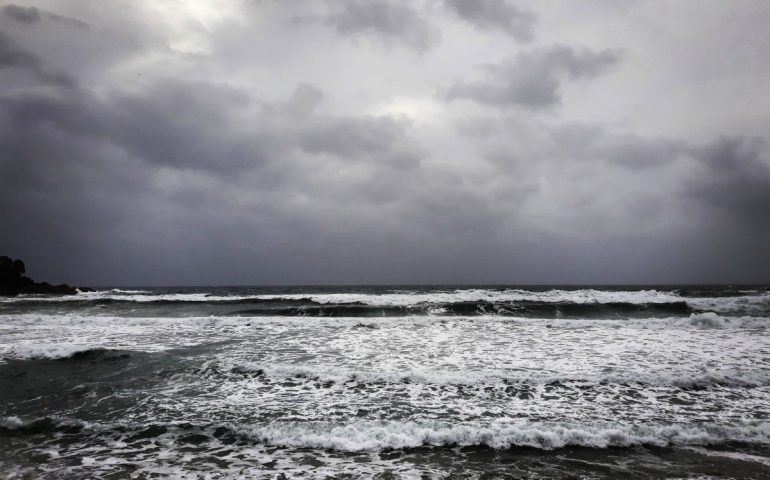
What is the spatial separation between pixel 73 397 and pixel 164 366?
2241mm

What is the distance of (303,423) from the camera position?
19.6ft

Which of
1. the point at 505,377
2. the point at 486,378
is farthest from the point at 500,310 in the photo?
the point at 486,378

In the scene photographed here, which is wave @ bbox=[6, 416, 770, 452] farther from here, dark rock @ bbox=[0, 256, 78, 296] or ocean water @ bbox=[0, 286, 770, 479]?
dark rock @ bbox=[0, 256, 78, 296]

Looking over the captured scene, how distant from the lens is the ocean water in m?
4.84

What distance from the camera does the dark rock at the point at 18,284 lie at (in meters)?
42.9

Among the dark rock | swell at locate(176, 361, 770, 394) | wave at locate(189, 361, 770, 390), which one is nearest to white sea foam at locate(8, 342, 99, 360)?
swell at locate(176, 361, 770, 394)

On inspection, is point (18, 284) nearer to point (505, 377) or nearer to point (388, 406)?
point (388, 406)

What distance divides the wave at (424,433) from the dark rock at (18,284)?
50.1m

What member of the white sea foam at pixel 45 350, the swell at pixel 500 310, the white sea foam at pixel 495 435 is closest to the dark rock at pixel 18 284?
the swell at pixel 500 310

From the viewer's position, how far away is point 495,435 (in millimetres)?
5508

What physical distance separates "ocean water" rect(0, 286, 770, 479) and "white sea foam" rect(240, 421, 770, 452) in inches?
1.0

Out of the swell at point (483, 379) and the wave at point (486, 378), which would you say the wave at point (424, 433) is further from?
the wave at point (486, 378)

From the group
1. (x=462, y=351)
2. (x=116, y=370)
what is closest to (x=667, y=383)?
(x=462, y=351)

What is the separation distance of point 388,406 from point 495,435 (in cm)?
198
